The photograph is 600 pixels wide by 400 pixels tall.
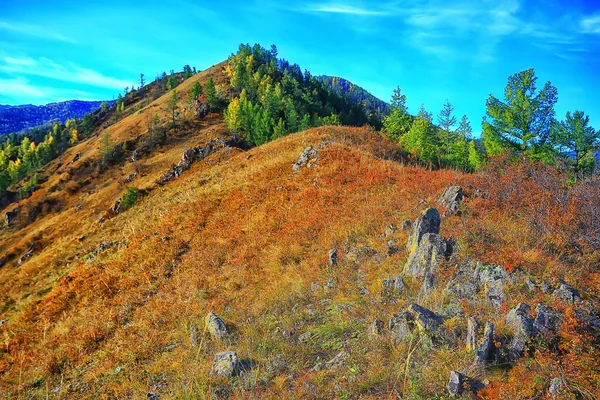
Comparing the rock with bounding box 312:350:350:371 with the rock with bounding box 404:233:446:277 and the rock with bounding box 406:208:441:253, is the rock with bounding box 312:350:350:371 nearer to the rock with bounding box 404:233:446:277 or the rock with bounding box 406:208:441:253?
the rock with bounding box 404:233:446:277

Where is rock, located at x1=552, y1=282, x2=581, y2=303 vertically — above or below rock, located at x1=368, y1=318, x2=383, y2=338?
above

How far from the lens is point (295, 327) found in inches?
299

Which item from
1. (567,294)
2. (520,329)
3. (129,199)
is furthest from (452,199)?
(129,199)

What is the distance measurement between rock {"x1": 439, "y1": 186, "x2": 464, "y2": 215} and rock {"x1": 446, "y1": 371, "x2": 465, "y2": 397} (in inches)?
267

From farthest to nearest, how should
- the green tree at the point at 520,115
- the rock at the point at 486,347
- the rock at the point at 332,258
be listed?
1. the green tree at the point at 520,115
2. the rock at the point at 332,258
3. the rock at the point at 486,347

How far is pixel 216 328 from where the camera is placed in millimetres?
7926

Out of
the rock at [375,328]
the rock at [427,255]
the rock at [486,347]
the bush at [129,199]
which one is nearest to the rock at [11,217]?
the bush at [129,199]

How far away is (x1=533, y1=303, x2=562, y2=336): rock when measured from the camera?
5.21 metres

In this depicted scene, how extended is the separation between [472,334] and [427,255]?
2816mm

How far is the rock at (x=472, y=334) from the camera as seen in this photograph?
17.5ft

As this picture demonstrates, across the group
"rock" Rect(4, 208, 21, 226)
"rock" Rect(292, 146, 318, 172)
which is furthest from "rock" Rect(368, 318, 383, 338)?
"rock" Rect(4, 208, 21, 226)

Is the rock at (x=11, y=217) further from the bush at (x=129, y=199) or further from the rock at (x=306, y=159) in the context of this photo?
the rock at (x=306, y=159)

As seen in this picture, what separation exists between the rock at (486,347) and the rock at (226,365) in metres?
4.25

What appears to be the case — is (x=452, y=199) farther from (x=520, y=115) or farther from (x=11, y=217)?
(x=11, y=217)
